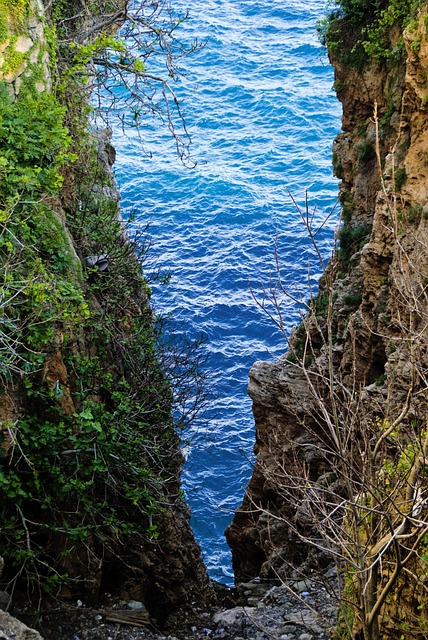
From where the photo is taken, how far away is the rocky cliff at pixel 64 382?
9.48m

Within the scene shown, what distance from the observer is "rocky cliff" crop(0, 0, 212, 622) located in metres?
9.48

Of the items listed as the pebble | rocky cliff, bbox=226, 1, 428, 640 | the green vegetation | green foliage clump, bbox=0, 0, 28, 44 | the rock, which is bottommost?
the pebble

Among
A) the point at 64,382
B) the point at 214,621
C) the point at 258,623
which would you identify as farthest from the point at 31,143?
the point at 214,621

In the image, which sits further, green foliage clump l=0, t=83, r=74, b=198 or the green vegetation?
the green vegetation

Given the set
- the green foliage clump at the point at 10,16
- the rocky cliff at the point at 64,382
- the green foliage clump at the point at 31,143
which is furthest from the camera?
the green foliage clump at the point at 10,16

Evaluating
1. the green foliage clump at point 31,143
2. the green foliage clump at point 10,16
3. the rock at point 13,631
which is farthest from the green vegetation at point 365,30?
the rock at point 13,631

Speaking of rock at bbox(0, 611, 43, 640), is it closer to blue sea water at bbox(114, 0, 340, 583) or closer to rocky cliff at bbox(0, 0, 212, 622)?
rocky cliff at bbox(0, 0, 212, 622)

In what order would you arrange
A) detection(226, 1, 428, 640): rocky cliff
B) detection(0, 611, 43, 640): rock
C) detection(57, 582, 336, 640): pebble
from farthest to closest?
detection(57, 582, 336, 640): pebble < detection(0, 611, 43, 640): rock < detection(226, 1, 428, 640): rocky cliff

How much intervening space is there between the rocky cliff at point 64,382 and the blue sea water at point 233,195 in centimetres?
785

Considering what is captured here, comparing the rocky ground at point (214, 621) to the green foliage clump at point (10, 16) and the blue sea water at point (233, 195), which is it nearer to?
the blue sea water at point (233, 195)

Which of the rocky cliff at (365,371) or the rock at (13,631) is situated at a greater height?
the rocky cliff at (365,371)

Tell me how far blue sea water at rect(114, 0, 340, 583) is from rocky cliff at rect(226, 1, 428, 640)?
461cm

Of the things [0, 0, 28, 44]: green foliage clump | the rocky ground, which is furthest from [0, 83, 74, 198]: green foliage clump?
the rocky ground

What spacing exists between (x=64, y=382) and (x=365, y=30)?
9880 mm
